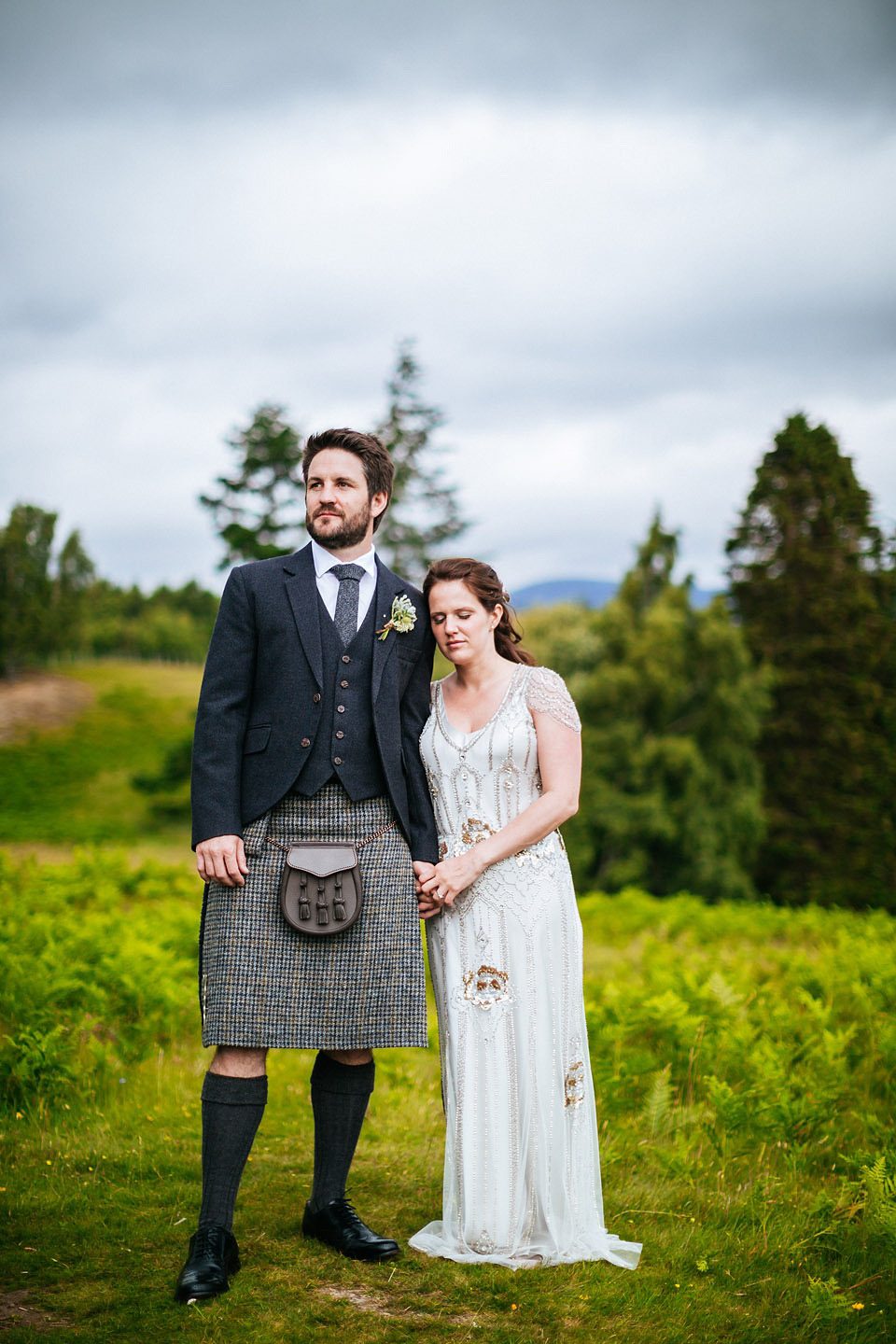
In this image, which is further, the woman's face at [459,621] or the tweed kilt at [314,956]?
the woman's face at [459,621]

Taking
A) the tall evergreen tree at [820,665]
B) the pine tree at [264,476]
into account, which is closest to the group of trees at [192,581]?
the pine tree at [264,476]

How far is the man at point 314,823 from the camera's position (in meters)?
3.41

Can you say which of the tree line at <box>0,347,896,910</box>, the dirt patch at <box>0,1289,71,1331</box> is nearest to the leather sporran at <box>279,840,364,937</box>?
the dirt patch at <box>0,1289,71,1331</box>

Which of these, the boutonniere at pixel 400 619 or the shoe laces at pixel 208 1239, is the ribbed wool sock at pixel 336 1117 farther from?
the boutonniere at pixel 400 619

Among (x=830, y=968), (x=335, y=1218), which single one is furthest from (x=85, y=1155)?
(x=830, y=968)

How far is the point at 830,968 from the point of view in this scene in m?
8.14

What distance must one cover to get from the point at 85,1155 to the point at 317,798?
2.00 meters

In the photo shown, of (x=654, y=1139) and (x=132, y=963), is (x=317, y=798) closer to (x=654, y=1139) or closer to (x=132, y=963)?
(x=654, y=1139)

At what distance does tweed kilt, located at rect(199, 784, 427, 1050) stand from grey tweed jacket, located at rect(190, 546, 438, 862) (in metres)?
0.12

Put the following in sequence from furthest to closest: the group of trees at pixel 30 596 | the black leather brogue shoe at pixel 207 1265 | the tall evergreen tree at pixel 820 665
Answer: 1. the group of trees at pixel 30 596
2. the tall evergreen tree at pixel 820 665
3. the black leather brogue shoe at pixel 207 1265

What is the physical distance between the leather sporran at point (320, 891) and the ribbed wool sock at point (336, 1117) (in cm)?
60

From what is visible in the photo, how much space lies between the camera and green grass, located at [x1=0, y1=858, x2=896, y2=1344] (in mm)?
3172

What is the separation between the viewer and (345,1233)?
11.7 feet

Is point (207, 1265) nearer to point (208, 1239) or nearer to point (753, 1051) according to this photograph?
point (208, 1239)
